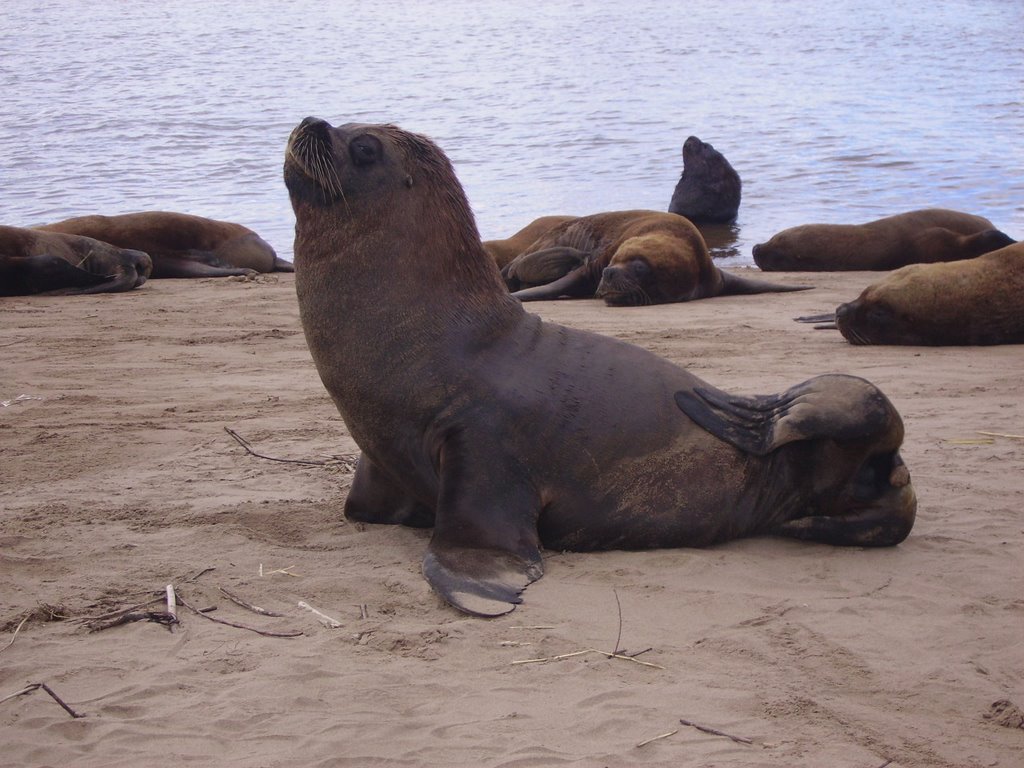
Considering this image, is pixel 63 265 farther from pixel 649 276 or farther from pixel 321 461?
pixel 321 461

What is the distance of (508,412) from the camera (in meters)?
4.33

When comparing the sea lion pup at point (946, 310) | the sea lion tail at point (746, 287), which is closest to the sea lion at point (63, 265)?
the sea lion tail at point (746, 287)

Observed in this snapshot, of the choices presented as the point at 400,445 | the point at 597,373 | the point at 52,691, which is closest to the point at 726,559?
the point at 597,373

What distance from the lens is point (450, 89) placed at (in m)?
34.0

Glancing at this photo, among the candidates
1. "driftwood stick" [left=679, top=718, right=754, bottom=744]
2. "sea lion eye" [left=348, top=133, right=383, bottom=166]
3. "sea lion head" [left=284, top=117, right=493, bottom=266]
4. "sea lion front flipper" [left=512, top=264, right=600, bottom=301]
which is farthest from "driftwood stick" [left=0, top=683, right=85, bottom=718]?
"sea lion front flipper" [left=512, top=264, right=600, bottom=301]

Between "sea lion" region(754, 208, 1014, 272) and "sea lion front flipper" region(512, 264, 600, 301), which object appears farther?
"sea lion" region(754, 208, 1014, 272)

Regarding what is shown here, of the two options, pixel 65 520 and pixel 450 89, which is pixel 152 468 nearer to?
pixel 65 520

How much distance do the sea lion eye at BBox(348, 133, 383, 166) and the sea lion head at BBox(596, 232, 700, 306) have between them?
6.12 meters

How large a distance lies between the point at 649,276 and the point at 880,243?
3056mm

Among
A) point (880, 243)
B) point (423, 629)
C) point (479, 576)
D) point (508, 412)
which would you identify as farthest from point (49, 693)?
point (880, 243)

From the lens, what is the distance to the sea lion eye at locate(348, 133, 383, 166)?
14.8 ft

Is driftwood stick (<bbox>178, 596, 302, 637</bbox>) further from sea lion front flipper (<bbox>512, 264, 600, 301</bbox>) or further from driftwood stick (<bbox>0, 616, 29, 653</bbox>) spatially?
sea lion front flipper (<bbox>512, 264, 600, 301</bbox>)

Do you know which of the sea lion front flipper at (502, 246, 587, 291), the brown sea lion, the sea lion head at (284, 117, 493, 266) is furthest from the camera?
the brown sea lion

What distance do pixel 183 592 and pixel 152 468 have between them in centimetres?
156
